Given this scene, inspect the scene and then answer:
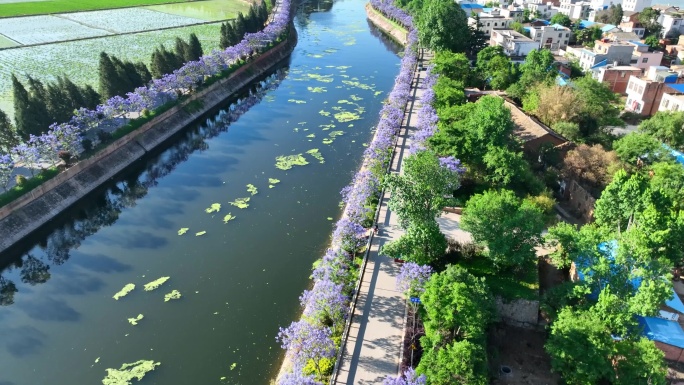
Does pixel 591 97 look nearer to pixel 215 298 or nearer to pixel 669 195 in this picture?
pixel 669 195

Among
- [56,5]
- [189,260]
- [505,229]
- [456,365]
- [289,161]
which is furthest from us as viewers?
[56,5]

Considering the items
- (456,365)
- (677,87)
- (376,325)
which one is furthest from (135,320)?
(677,87)

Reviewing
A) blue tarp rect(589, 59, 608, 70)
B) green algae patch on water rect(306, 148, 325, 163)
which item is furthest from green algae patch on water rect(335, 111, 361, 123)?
blue tarp rect(589, 59, 608, 70)

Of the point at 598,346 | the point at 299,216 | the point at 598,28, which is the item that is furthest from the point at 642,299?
the point at 598,28

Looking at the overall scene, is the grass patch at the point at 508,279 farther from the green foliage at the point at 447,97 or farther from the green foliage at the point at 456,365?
the green foliage at the point at 447,97

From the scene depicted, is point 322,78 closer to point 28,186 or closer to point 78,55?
point 78,55

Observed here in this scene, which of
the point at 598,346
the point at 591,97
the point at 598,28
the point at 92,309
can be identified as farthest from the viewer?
the point at 598,28
